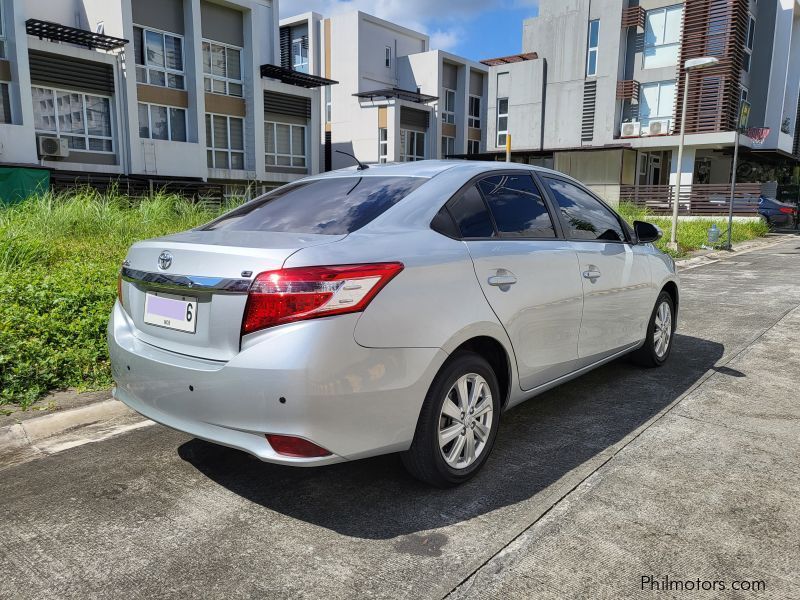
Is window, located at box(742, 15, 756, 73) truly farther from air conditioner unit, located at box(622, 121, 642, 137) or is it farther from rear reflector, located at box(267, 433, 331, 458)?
rear reflector, located at box(267, 433, 331, 458)

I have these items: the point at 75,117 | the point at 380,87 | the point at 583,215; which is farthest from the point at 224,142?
the point at 583,215

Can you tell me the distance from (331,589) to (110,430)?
228 cm

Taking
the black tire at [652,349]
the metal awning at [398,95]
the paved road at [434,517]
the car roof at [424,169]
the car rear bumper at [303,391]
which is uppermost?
the metal awning at [398,95]

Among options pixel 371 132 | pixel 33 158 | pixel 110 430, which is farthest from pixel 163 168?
pixel 110 430

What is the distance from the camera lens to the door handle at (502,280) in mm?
3367

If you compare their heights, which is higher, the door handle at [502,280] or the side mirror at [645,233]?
the side mirror at [645,233]

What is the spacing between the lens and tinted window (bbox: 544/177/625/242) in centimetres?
429

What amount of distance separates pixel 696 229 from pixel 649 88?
481 inches

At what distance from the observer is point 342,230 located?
10.0ft

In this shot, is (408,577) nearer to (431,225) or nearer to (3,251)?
(431,225)

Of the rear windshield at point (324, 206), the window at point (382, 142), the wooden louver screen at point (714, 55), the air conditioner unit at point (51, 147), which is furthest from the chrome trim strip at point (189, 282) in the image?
the window at point (382, 142)

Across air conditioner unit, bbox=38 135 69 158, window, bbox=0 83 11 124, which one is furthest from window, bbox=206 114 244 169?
window, bbox=0 83 11 124

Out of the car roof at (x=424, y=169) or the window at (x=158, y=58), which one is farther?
the window at (x=158, y=58)

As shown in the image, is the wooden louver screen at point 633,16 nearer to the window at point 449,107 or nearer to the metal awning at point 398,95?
the metal awning at point 398,95
